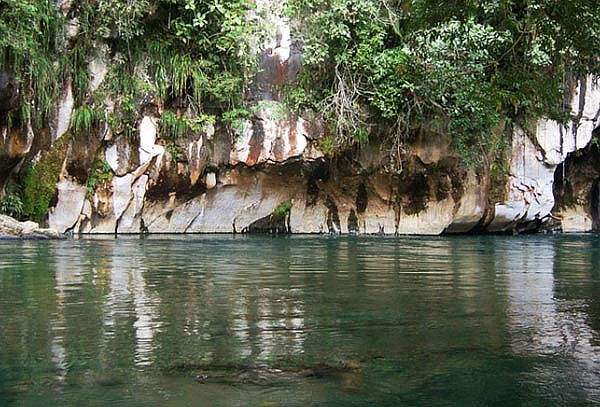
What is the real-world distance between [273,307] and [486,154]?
16600 millimetres

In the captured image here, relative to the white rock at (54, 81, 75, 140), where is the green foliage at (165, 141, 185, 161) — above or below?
below

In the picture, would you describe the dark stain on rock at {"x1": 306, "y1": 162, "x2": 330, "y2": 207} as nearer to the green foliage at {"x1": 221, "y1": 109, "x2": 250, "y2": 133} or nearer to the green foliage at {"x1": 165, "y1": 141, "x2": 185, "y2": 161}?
Result: the green foliage at {"x1": 221, "y1": 109, "x2": 250, "y2": 133}

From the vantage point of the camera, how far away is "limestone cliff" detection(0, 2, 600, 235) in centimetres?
1797

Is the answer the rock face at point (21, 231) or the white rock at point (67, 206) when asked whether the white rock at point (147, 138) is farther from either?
the rock face at point (21, 231)

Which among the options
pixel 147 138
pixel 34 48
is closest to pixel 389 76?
pixel 147 138

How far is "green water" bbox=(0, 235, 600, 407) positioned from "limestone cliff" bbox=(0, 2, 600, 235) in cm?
1095

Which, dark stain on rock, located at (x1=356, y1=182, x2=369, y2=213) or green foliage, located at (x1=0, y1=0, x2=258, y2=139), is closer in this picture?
green foliage, located at (x1=0, y1=0, x2=258, y2=139)

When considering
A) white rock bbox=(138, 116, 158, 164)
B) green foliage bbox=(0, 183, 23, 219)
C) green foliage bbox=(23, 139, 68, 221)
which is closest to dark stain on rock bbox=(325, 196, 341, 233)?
white rock bbox=(138, 116, 158, 164)

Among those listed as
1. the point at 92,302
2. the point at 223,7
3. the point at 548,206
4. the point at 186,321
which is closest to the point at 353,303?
the point at 186,321

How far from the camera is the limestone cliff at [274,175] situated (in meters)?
18.0

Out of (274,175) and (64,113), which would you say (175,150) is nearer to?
(64,113)

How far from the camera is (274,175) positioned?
20656 mm

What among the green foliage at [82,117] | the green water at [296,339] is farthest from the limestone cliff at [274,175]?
the green water at [296,339]

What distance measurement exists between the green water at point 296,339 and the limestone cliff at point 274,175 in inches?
431
